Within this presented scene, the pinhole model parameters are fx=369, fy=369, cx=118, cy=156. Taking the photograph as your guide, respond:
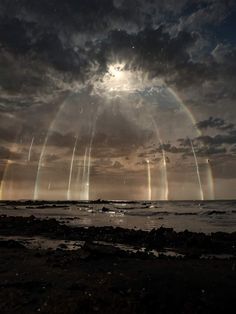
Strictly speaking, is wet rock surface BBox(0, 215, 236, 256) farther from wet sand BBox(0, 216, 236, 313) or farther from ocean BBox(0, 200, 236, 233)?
ocean BBox(0, 200, 236, 233)

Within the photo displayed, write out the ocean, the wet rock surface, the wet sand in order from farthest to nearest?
the ocean
the wet rock surface
the wet sand

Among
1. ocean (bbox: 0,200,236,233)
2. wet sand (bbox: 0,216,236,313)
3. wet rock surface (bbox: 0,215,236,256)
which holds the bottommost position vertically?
wet sand (bbox: 0,216,236,313)

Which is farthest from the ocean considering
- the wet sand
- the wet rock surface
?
the wet sand

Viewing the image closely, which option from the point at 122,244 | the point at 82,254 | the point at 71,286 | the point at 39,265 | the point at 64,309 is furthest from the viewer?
the point at 122,244

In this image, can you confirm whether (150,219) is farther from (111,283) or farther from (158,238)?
(111,283)

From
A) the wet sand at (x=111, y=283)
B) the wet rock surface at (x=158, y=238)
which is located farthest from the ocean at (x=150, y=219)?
the wet sand at (x=111, y=283)

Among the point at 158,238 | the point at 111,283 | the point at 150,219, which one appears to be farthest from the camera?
the point at 150,219

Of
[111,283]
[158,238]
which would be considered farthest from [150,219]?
[111,283]

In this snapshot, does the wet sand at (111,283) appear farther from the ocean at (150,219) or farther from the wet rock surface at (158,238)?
the ocean at (150,219)

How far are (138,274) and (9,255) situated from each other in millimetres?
10403

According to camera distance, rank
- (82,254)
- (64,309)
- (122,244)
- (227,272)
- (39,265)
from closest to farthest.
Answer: (64,309) < (227,272) < (39,265) < (82,254) < (122,244)

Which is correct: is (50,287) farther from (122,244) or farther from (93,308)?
(122,244)

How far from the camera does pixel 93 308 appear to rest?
13.5 metres

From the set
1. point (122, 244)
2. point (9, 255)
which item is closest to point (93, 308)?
point (9, 255)
